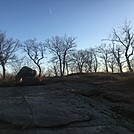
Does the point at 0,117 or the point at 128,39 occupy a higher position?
the point at 128,39

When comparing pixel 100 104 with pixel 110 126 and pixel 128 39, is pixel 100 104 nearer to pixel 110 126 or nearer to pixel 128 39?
pixel 110 126

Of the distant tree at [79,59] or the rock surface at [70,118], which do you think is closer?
the rock surface at [70,118]

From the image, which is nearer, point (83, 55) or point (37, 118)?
point (37, 118)

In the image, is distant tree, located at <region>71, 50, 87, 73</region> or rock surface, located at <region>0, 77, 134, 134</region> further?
distant tree, located at <region>71, 50, 87, 73</region>

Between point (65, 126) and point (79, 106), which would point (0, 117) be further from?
point (79, 106)

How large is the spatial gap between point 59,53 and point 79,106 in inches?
2436

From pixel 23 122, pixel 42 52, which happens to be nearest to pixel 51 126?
pixel 23 122

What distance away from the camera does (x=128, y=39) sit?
55969mm

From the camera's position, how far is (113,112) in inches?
411

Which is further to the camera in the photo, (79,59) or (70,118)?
(79,59)

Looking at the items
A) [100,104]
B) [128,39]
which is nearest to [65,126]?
[100,104]

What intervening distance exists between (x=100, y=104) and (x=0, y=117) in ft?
16.0

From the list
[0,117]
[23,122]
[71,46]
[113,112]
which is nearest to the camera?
[23,122]

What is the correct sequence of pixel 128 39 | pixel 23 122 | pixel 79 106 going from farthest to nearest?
pixel 128 39, pixel 79 106, pixel 23 122
